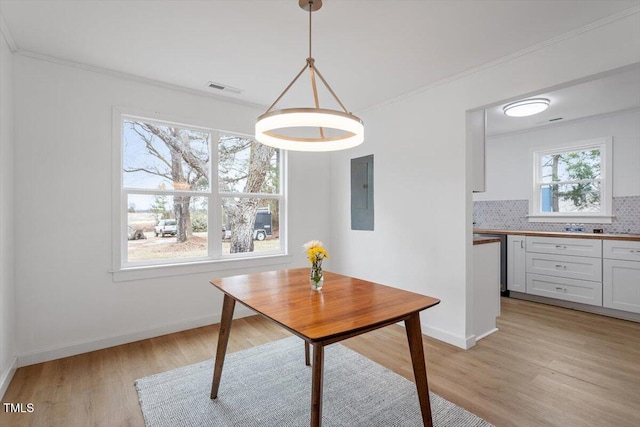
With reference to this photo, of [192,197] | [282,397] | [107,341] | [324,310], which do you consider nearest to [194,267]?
[192,197]

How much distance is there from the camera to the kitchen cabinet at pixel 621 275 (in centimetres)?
339

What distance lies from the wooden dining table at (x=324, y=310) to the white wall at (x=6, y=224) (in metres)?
1.56

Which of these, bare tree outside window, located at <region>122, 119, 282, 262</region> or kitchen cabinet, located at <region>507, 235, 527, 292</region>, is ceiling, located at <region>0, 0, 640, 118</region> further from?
kitchen cabinet, located at <region>507, 235, 527, 292</region>

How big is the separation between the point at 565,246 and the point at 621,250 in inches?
20.8

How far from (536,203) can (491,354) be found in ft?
10.3

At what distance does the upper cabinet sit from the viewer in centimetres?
296

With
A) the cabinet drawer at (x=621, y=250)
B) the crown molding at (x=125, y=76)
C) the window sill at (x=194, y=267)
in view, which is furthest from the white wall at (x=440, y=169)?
the cabinet drawer at (x=621, y=250)

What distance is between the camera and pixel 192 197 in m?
3.35

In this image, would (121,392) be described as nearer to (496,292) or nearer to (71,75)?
(71,75)

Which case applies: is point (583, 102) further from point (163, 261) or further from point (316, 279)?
point (163, 261)

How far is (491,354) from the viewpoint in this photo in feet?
8.77

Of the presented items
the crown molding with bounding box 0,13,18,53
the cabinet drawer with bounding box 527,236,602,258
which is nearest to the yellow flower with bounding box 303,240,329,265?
the crown molding with bounding box 0,13,18,53

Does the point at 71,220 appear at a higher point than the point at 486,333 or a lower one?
higher

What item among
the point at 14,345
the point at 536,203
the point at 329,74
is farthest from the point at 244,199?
the point at 536,203
